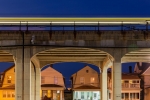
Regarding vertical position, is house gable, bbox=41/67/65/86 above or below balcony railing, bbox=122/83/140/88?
above

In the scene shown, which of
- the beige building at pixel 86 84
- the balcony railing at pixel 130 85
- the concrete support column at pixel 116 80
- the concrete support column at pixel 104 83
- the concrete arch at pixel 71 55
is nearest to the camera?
the concrete support column at pixel 116 80

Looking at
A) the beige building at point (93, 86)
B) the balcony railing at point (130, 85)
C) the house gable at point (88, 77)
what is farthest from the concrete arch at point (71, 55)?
the house gable at point (88, 77)

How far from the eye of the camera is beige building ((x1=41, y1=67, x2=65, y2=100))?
67688 mm

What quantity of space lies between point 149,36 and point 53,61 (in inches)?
632

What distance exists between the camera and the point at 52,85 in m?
68.4

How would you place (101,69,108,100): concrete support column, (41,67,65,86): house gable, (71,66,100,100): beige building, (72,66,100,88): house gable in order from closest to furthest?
(101,69,108,100): concrete support column → (71,66,100,100): beige building → (72,66,100,88): house gable → (41,67,65,86): house gable

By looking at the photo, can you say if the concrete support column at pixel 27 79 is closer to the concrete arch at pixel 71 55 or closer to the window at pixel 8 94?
the concrete arch at pixel 71 55

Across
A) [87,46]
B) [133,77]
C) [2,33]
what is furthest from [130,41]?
[133,77]

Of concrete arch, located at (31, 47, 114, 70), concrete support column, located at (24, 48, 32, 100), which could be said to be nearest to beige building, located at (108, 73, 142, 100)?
concrete arch, located at (31, 47, 114, 70)

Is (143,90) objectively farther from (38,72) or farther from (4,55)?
(4,55)

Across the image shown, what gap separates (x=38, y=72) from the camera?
47.6 m

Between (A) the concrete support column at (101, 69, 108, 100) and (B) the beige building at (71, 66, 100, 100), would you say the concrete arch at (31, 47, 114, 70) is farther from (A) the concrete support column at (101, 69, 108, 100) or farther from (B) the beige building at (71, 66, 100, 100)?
(B) the beige building at (71, 66, 100, 100)

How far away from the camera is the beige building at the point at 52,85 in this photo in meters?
67.7

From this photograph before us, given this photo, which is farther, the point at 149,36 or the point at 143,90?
the point at 143,90
